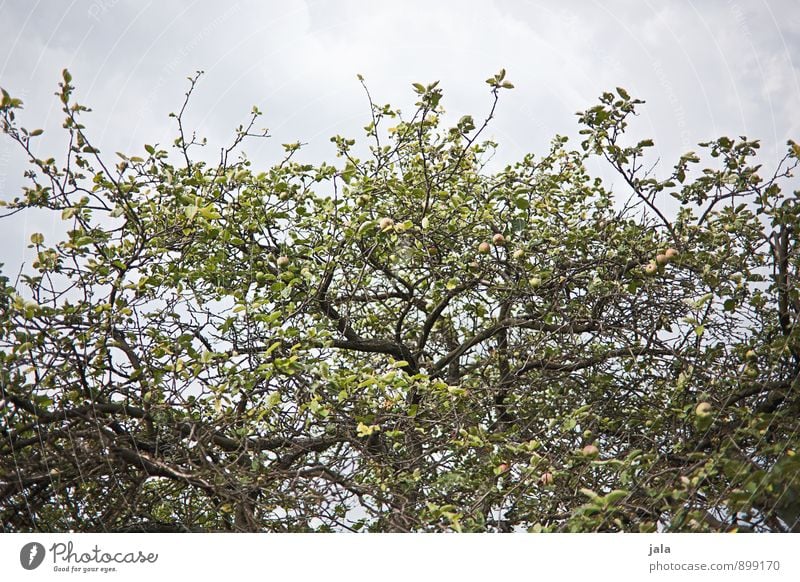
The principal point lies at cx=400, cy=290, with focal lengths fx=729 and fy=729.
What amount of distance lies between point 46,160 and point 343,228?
5.08ft

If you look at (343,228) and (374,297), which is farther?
(374,297)

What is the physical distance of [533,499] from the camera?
3689 mm

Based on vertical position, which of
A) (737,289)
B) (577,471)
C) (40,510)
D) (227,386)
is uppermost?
(737,289)

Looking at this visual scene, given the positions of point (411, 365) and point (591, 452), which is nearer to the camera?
point (591, 452)

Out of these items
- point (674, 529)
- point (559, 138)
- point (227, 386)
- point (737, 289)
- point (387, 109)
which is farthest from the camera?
point (559, 138)

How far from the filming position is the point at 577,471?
336 cm

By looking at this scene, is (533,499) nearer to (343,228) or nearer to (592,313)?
(592,313)

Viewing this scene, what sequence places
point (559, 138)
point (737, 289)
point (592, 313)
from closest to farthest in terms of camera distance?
1. point (737, 289)
2. point (592, 313)
3. point (559, 138)

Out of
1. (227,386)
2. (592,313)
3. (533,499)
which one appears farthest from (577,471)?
(227,386)

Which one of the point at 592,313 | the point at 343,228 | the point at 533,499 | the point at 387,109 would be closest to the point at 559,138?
the point at 387,109

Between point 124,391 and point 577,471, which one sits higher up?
point 124,391

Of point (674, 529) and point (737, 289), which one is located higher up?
point (737, 289)
